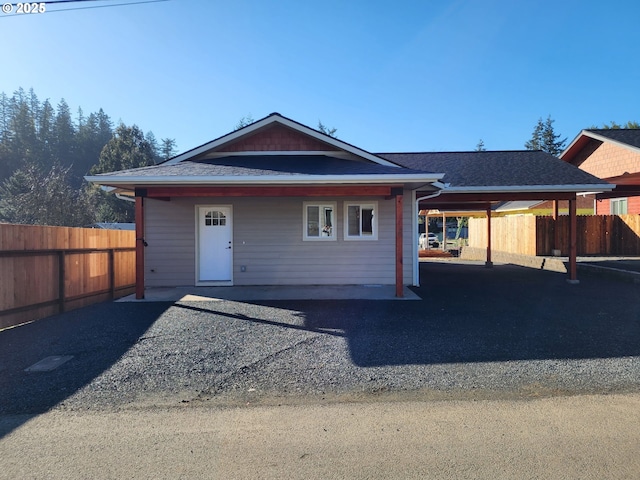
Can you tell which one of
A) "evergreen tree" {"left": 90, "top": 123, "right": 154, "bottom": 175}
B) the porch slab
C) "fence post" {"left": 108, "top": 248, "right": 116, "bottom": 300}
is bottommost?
the porch slab

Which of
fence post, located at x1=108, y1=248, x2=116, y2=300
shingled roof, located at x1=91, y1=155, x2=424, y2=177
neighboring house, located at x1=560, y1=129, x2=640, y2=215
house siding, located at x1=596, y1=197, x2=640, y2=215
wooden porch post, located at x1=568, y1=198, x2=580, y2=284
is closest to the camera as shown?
shingled roof, located at x1=91, y1=155, x2=424, y2=177

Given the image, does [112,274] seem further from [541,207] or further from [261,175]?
[541,207]

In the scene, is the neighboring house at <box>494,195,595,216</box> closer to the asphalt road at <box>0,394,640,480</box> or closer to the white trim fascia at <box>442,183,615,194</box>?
the white trim fascia at <box>442,183,615,194</box>

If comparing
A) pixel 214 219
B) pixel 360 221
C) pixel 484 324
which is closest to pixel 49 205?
pixel 214 219

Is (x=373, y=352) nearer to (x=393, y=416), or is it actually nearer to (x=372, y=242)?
(x=393, y=416)

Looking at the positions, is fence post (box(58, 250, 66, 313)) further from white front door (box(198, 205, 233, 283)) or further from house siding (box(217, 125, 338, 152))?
house siding (box(217, 125, 338, 152))

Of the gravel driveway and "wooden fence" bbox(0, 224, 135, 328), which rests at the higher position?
"wooden fence" bbox(0, 224, 135, 328)

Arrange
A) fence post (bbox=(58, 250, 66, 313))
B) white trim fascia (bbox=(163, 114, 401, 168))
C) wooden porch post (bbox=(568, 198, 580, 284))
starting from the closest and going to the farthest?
fence post (bbox=(58, 250, 66, 313)), white trim fascia (bbox=(163, 114, 401, 168)), wooden porch post (bbox=(568, 198, 580, 284))

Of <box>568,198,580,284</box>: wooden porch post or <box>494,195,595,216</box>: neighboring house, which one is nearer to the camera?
<box>568,198,580,284</box>: wooden porch post

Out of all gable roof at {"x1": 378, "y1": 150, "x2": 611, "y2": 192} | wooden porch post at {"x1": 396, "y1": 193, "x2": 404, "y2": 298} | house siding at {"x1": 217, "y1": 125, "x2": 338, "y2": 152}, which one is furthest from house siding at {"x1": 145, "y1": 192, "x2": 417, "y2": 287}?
gable roof at {"x1": 378, "y1": 150, "x2": 611, "y2": 192}

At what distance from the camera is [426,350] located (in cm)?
534

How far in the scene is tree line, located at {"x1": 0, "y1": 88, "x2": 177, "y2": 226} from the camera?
28750 millimetres

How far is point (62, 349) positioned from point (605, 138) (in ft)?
65.8

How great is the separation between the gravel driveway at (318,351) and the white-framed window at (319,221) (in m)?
2.77
